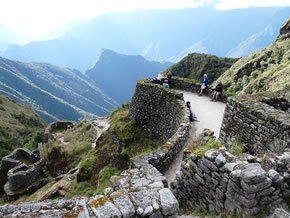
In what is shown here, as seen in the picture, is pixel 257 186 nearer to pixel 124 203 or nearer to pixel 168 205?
pixel 168 205

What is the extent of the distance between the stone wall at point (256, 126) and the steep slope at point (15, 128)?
291 feet

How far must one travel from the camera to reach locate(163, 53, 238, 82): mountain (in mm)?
158850

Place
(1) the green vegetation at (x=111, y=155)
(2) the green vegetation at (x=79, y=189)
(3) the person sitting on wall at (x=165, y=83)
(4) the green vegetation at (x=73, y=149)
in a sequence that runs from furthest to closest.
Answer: (4) the green vegetation at (x=73, y=149), (3) the person sitting on wall at (x=165, y=83), (2) the green vegetation at (x=79, y=189), (1) the green vegetation at (x=111, y=155)

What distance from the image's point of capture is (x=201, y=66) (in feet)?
552

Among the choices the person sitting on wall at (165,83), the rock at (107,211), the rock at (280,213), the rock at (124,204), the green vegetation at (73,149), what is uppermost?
the rock at (280,213)

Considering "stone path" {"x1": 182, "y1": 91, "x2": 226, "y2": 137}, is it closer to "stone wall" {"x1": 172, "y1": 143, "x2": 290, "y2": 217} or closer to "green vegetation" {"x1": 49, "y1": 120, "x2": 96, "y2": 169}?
"stone wall" {"x1": 172, "y1": 143, "x2": 290, "y2": 217}

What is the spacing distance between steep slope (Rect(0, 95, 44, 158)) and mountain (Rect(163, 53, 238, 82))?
192ft

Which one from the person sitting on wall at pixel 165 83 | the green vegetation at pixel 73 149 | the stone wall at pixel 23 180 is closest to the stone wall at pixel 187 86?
the person sitting on wall at pixel 165 83

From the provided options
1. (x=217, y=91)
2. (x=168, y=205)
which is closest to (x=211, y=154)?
(x=168, y=205)

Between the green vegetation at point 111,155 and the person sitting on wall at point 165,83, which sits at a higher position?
the person sitting on wall at point 165,83

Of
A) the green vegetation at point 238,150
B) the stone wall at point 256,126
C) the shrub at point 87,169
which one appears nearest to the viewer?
the green vegetation at point 238,150

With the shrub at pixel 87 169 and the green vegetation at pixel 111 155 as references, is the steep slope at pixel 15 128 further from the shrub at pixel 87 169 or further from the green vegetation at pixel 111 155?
the shrub at pixel 87 169

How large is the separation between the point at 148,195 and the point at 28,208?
3397 millimetres

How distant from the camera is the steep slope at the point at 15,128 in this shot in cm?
11512
